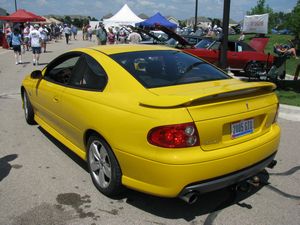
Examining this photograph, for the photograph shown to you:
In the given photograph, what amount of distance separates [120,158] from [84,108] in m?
0.82

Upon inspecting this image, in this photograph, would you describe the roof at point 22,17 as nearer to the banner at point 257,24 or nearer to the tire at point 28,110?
the banner at point 257,24

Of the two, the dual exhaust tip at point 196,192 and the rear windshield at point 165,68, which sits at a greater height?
the rear windshield at point 165,68

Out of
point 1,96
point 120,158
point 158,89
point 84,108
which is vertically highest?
point 158,89

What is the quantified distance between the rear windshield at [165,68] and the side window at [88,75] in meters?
0.24

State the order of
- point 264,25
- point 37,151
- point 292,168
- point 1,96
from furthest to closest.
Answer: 1. point 264,25
2. point 1,96
3. point 37,151
4. point 292,168

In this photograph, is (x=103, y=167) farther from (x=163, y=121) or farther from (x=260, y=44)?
(x=260, y=44)

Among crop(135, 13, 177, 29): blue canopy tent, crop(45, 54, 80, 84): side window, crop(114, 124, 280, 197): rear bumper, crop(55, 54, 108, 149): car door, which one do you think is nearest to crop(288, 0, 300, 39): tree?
crop(135, 13, 177, 29): blue canopy tent

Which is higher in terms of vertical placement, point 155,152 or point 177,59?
point 177,59

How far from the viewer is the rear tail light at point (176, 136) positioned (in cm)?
303

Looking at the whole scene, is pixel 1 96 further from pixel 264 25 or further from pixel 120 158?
pixel 264 25

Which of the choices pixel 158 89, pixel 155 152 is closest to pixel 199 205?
pixel 155 152

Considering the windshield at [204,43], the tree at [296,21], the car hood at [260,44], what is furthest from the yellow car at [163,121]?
the tree at [296,21]

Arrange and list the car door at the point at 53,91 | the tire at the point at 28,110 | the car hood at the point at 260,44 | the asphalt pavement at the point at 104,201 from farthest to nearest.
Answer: the car hood at the point at 260,44, the tire at the point at 28,110, the car door at the point at 53,91, the asphalt pavement at the point at 104,201

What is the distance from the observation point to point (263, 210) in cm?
363
